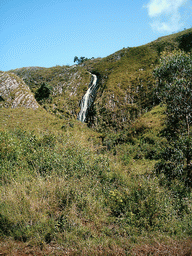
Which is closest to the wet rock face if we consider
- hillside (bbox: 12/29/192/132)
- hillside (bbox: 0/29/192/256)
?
hillside (bbox: 12/29/192/132)

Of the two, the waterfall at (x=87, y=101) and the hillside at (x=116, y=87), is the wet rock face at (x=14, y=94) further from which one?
the waterfall at (x=87, y=101)

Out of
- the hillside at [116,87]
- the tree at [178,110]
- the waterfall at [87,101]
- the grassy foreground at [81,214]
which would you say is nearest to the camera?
the grassy foreground at [81,214]

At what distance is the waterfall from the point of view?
4003 cm

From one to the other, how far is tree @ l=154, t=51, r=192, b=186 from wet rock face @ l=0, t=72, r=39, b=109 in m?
30.8


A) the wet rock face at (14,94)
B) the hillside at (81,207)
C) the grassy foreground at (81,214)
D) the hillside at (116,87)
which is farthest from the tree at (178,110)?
the wet rock face at (14,94)

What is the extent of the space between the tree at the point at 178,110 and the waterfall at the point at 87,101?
2943 centimetres

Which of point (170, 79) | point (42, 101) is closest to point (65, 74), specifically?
point (42, 101)

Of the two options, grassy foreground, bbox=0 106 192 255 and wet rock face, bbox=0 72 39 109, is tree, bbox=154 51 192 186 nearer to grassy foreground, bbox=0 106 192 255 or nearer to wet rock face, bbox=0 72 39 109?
grassy foreground, bbox=0 106 192 255

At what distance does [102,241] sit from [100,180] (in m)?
2.81

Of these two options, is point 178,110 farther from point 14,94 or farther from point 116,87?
point 14,94

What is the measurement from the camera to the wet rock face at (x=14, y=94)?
34438mm

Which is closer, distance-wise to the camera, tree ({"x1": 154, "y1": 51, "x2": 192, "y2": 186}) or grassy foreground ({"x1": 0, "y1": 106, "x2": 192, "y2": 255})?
grassy foreground ({"x1": 0, "y1": 106, "x2": 192, "y2": 255})

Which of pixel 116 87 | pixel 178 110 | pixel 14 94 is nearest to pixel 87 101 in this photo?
pixel 116 87

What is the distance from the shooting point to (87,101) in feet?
142
